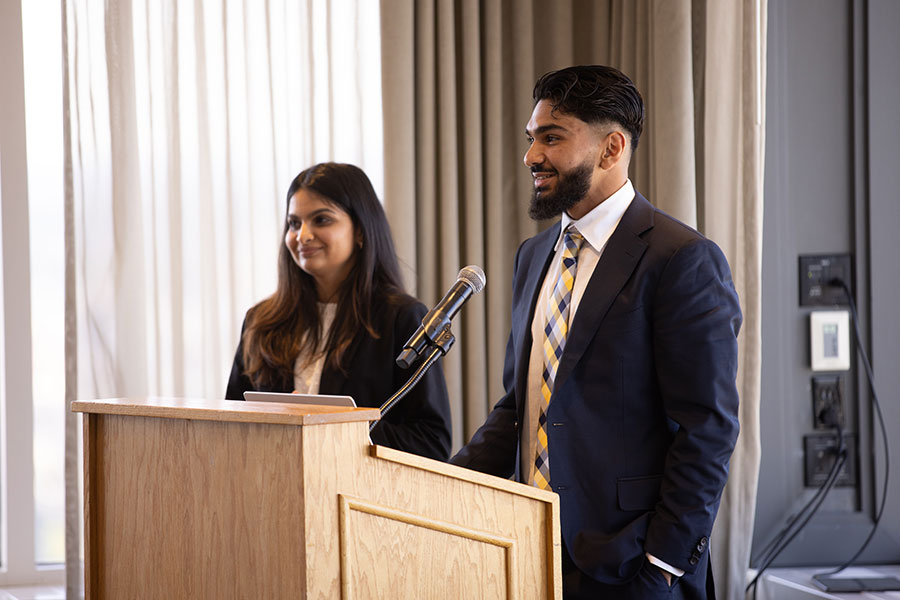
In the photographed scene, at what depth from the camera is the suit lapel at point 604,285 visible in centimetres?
167

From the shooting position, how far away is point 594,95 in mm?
1782

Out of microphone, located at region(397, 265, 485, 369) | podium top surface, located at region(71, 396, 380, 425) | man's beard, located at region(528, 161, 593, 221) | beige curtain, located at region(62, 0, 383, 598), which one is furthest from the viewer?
beige curtain, located at region(62, 0, 383, 598)

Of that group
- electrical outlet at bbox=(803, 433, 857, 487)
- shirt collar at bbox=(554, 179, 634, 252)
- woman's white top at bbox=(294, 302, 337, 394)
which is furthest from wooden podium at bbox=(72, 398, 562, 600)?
electrical outlet at bbox=(803, 433, 857, 487)

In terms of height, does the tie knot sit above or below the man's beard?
below

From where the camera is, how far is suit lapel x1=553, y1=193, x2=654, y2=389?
167 centimetres

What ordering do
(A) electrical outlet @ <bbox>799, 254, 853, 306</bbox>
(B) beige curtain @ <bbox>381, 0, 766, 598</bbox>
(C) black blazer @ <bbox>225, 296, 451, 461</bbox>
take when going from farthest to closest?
(A) electrical outlet @ <bbox>799, 254, 853, 306</bbox> < (B) beige curtain @ <bbox>381, 0, 766, 598</bbox> < (C) black blazer @ <bbox>225, 296, 451, 461</bbox>

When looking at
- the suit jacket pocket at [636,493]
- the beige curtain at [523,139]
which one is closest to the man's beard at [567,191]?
the suit jacket pocket at [636,493]

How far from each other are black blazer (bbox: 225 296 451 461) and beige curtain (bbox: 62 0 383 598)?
87 centimetres

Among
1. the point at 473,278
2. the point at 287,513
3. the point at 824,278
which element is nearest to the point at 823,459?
the point at 824,278

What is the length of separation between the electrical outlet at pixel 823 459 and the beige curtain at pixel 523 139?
25 cm

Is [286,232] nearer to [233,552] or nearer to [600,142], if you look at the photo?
[600,142]

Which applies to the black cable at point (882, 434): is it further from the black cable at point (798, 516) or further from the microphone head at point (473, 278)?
the microphone head at point (473, 278)

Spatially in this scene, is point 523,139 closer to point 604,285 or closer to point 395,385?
point 395,385

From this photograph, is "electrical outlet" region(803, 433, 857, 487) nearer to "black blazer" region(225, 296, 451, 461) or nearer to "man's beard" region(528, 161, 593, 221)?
"black blazer" region(225, 296, 451, 461)
